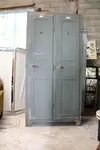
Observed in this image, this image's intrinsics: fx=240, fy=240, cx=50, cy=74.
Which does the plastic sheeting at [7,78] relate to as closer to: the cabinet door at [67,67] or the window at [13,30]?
the window at [13,30]

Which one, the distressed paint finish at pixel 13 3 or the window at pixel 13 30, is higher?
the distressed paint finish at pixel 13 3

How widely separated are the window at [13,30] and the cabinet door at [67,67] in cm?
162

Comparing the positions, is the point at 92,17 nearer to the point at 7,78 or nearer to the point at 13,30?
the point at 13,30

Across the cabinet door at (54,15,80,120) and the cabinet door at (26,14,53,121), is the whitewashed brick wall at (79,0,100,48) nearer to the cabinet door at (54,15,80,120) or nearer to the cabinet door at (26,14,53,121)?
the cabinet door at (54,15,80,120)

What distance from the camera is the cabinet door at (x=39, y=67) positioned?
4.13 m

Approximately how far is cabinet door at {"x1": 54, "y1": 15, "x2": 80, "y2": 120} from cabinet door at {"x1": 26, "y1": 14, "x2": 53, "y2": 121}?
0.41 ft

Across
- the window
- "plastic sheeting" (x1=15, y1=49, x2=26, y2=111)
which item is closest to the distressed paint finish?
the window

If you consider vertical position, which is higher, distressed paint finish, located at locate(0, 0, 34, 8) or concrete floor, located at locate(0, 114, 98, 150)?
distressed paint finish, located at locate(0, 0, 34, 8)

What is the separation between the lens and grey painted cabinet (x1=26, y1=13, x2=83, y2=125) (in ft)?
13.6

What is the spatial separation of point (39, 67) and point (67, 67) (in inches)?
19.2

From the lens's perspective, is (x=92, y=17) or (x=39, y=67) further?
(x=92, y=17)

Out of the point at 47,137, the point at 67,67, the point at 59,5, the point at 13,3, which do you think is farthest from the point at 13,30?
the point at 47,137

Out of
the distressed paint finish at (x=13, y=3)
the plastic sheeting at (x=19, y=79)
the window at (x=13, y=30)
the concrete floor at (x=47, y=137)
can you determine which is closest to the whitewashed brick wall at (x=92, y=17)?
the distressed paint finish at (x=13, y=3)

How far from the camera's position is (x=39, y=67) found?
416 centimetres
